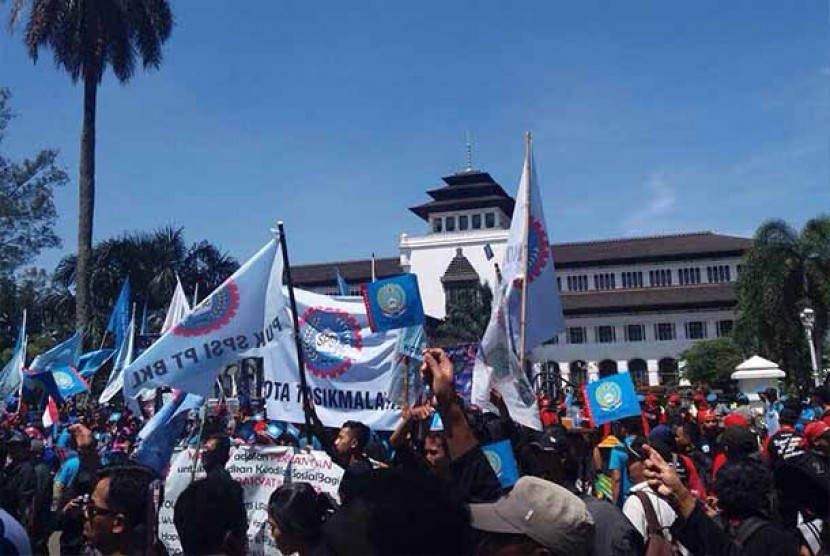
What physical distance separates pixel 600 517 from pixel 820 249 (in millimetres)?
31097

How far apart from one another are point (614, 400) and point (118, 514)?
16.1 ft

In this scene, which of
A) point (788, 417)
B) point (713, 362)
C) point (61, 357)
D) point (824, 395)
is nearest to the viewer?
point (788, 417)

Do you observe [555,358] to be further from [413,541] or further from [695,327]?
[413,541]

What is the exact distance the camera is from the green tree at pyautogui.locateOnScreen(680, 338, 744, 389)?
138 feet

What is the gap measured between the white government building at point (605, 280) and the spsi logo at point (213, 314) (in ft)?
158

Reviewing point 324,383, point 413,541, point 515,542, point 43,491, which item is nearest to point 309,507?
point 515,542

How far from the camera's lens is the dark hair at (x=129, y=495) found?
9.21 ft

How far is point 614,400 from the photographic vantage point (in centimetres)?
683

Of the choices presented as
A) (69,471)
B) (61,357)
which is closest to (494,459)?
(69,471)

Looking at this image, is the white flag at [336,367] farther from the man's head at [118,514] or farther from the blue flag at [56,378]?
the blue flag at [56,378]

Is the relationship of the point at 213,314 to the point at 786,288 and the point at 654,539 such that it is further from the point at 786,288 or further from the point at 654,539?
the point at 786,288

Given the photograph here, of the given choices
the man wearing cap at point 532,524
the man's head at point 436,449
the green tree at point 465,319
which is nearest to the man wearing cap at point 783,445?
the man's head at point 436,449

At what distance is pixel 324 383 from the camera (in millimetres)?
6680

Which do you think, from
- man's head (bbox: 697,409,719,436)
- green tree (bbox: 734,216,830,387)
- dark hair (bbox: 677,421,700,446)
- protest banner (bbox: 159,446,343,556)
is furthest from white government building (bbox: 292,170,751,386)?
protest banner (bbox: 159,446,343,556)
